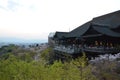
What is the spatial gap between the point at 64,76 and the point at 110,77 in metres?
6.68

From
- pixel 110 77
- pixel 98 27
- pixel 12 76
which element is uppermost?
pixel 98 27

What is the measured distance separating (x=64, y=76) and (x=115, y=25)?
77.0ft

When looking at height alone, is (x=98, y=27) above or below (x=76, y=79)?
above

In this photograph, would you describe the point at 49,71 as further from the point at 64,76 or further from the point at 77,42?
the point at 77,42

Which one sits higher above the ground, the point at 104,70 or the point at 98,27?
the point at 98,27

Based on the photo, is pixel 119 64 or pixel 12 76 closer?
pixel 12 76

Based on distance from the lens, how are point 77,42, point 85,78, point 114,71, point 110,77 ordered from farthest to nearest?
point 77,42, point 114,71, point 110,77, point 85,78

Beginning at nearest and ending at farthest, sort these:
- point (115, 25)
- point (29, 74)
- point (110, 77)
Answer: point (29, 74) < point (110, 77) < point (115, 25)

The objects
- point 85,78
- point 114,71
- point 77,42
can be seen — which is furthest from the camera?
point 77,42

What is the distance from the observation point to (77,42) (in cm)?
4059

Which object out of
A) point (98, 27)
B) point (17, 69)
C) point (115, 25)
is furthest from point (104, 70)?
point (115, 25)

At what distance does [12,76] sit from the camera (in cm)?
1105

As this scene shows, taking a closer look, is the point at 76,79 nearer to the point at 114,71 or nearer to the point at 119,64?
the point at 114,71

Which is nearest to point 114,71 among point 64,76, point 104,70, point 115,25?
point 104,70
